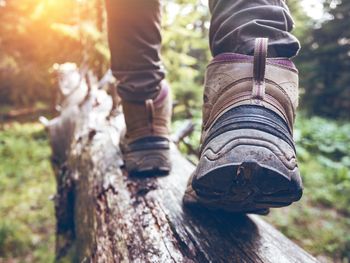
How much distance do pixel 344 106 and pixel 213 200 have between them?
36.8 feet

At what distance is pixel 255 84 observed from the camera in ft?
2.68

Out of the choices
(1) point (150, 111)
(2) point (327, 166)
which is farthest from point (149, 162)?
(2) point (327, 166)

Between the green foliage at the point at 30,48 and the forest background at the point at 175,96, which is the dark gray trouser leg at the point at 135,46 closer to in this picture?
the forest background at the point at 175,96

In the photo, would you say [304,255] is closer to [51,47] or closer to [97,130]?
[97,130]

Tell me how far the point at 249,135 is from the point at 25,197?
4.10 m

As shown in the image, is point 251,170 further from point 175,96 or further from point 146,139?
point 175,96

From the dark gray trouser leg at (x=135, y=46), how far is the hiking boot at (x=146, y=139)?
1.8 inches

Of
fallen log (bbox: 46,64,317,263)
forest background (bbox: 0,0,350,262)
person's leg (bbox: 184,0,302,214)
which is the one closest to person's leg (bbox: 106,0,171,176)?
fallen log (bbox: 46,64,317,263)

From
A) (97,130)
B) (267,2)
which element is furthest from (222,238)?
(97,130)

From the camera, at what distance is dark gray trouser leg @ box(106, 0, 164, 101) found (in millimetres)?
1240

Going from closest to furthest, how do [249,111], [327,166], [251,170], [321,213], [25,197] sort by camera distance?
[251,170]
[249,111]
[321,213]
[25,197]
[327,166]

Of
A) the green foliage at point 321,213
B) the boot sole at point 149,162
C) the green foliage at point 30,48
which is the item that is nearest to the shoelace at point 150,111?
the boot sole at point 149,162

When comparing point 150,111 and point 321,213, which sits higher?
point 150,111

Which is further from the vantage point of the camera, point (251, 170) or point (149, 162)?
point (149, 162)
